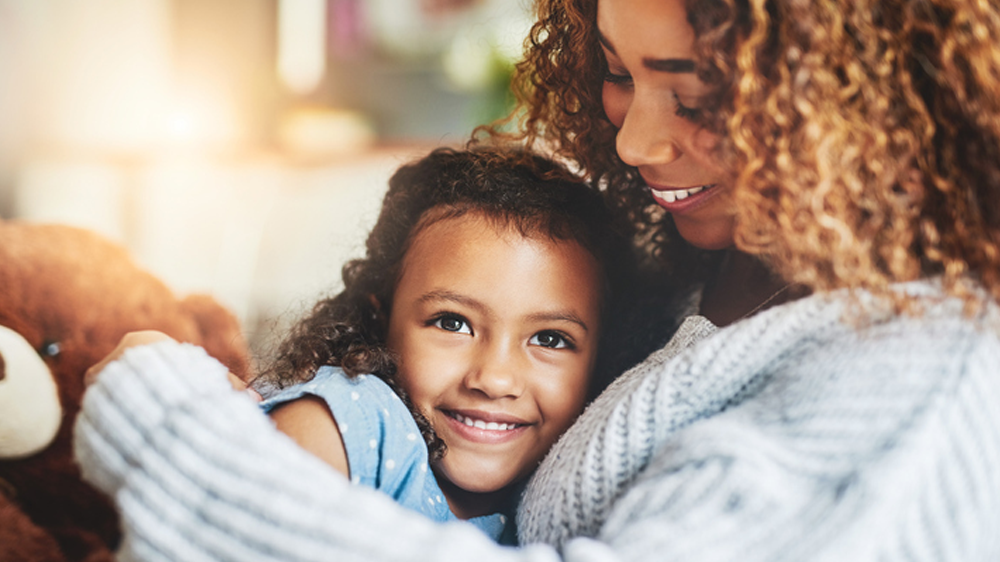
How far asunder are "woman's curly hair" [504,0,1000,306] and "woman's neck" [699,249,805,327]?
0.36 feet

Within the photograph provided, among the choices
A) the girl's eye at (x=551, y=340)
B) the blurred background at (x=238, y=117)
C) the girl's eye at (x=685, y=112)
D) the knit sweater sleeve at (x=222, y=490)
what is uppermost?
the girl's eye at (x=685, y=112)

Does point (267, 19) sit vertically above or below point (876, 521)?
below

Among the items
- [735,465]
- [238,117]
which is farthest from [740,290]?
[238,117]

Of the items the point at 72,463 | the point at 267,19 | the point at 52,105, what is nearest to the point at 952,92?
the point at 72,463

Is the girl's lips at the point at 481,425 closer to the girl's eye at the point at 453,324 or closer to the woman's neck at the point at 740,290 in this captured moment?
the girl's eye at the point at 453,324

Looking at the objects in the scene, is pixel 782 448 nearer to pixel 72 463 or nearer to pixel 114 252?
pixel 72 463

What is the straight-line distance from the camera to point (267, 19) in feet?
7.36

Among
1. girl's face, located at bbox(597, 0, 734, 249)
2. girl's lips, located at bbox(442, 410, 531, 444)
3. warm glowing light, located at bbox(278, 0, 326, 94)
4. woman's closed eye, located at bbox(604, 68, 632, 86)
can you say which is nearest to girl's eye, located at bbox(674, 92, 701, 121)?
girl's face, located at bbox(597, 0, 734, 249)

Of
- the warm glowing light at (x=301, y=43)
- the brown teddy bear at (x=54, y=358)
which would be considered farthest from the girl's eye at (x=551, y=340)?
the warm glowing light at (x=301, y=43)

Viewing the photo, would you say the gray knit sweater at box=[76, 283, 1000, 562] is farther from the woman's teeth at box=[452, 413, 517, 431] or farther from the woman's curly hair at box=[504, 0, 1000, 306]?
the woman's teeth at box=[452, 413, 517, 431]

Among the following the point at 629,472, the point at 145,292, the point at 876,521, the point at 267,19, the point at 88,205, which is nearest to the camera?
the point at 876,521

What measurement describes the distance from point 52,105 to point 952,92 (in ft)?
5.98

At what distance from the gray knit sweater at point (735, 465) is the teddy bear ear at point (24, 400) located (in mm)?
169

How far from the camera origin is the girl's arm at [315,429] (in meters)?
0.57
